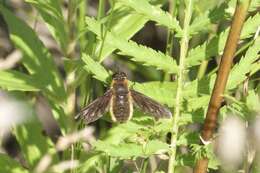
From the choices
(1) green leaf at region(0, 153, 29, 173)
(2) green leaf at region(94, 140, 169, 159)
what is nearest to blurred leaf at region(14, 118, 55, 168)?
(1) green leaf at region(0, 153, 29, 173)

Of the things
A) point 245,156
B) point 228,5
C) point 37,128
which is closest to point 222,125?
point 245,156

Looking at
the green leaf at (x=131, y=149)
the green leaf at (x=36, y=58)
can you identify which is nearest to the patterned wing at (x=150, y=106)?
the green leaf at (x=131, y=149)

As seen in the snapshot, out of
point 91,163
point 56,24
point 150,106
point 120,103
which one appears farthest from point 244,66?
point 56,24

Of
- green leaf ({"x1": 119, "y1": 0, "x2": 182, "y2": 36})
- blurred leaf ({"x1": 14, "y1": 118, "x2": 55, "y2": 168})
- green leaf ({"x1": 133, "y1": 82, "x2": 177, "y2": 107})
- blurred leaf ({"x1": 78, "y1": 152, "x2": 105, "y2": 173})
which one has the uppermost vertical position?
green leaf ({"x1": 119, "y1": 0, "x2": 182, "y2": 36})

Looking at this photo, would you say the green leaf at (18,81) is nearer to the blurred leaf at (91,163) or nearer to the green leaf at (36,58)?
the green leaf at (36,58)

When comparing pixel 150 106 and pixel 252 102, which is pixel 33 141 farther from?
pixel 252 102

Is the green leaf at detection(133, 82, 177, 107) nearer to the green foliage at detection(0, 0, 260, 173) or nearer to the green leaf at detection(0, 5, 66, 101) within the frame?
the green foliage at detection(0, 0, 260, 173)
